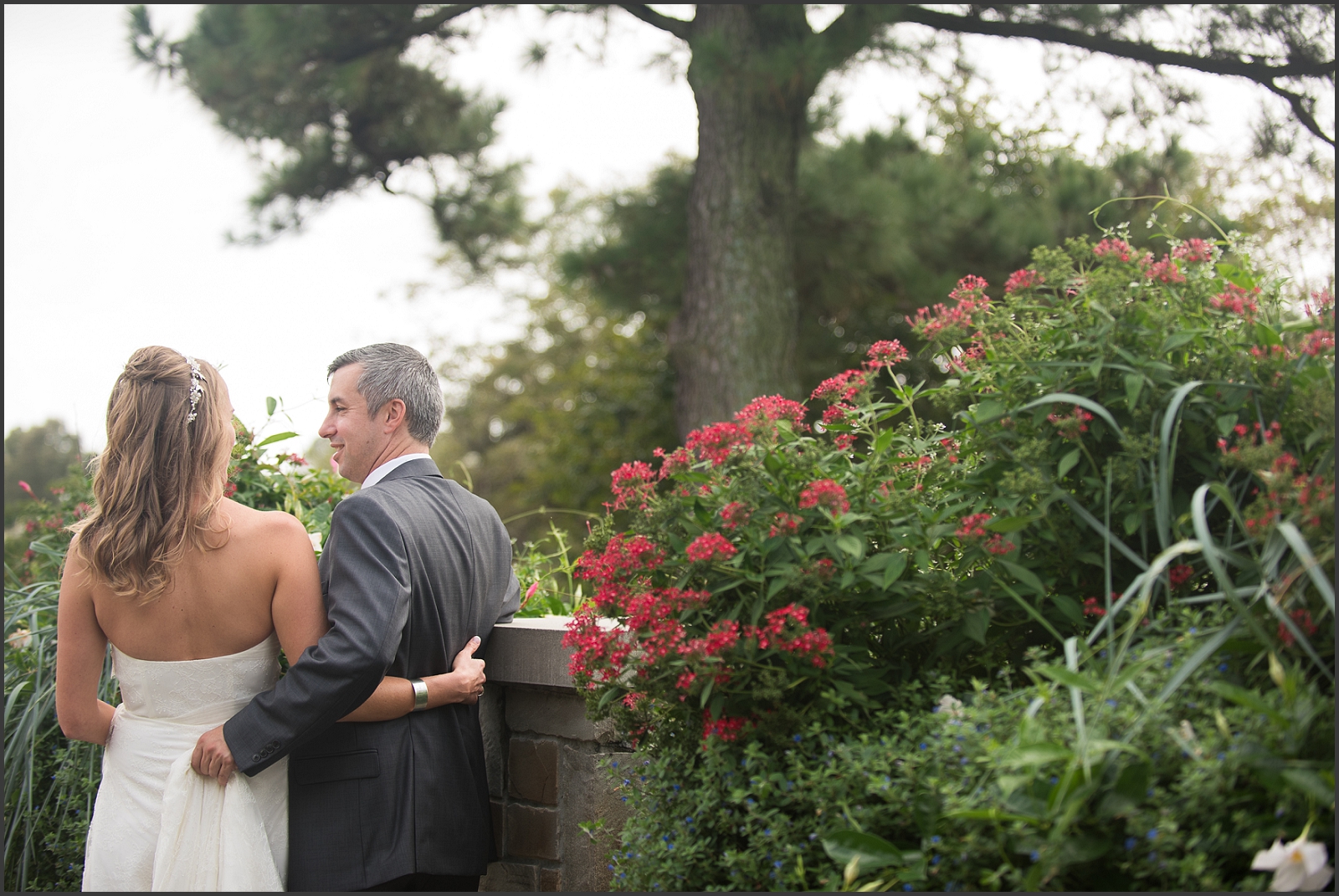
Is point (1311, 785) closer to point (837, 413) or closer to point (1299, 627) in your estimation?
point (1299, 627)

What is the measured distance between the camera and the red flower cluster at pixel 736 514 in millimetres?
1620

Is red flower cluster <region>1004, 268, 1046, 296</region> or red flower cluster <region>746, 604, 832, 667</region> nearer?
red flower cluster <region>746, 604, 832, 667</region>

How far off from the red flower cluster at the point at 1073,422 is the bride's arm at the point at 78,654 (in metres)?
1.85

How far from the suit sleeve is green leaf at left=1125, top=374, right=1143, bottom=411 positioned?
1390mm

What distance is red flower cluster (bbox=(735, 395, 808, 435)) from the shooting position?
1723 mm

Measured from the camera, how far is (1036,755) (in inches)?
50.1

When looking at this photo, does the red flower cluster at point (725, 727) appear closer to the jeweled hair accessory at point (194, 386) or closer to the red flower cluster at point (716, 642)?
the red flower cluster at point (716, 642)

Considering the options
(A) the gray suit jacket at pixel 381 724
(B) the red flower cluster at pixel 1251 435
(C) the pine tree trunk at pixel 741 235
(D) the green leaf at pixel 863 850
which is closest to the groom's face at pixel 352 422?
(A) the gray suit jacket at pixel 381 724

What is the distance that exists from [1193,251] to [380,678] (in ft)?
5.72

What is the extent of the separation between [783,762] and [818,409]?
337 inches

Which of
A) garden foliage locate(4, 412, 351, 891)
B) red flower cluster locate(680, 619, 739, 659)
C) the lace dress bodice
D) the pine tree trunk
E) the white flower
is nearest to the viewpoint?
the white flower

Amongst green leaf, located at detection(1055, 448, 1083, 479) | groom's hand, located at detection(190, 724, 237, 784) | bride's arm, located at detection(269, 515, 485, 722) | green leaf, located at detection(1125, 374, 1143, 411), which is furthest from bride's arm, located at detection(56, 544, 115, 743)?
green leaf, located at detection(1125, 374, 1143, 411)

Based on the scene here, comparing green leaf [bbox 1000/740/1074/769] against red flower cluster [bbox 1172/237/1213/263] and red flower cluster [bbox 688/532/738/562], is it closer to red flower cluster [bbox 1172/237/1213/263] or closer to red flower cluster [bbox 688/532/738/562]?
red flower cluster [bbox 688/532/738/562]

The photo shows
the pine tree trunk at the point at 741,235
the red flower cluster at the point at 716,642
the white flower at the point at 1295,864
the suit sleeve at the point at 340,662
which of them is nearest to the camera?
the white flower at the point at 1295,864
